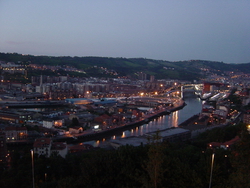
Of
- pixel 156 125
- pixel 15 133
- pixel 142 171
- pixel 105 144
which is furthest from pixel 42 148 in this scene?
pixel 156 125

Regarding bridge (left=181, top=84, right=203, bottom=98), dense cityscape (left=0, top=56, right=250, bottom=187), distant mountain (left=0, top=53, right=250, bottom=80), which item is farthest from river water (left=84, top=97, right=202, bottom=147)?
distant mountain (left=0, top=53, right=250, bottom=80)

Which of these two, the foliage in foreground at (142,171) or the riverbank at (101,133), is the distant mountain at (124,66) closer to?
the riverbank at (101,133)

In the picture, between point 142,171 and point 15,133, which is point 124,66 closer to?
point 15,133

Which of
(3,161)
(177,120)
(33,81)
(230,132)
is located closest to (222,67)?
(33,81)

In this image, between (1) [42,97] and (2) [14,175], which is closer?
(2) [14,175]

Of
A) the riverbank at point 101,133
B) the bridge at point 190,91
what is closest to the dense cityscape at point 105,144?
the riverbank at point 101,133

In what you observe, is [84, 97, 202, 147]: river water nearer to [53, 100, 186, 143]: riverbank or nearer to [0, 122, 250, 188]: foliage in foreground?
[53, 100, 186, 143]: riverbank

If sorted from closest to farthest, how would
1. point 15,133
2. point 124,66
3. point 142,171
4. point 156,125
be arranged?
point 142,171, point 15,133, point 156,125, point 124,66

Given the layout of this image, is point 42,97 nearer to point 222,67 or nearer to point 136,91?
point 136,91
